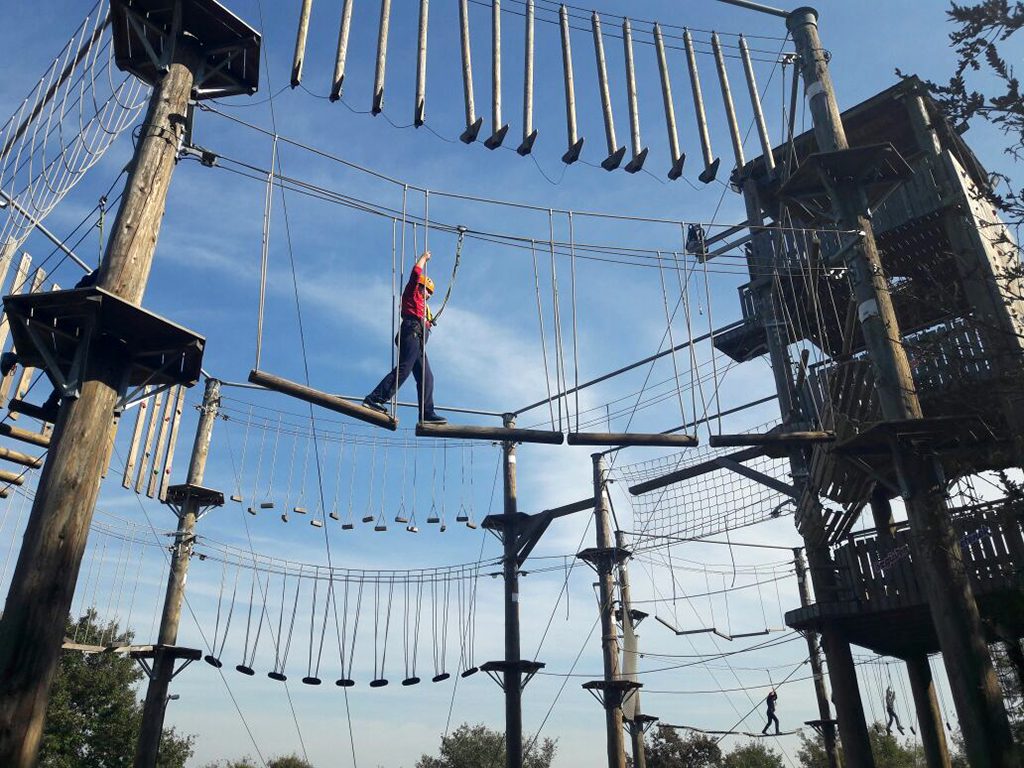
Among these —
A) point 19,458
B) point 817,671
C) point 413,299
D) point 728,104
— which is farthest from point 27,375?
point 817,671

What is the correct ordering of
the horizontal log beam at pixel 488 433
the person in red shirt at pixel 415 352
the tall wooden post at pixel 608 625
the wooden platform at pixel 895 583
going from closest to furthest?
the horizontal log beam at pixel 488 433 < the person in red shirt at pixel 415 352 < the wooden platform at pixel 895 583 < the tall wooden post at pixel 608 625

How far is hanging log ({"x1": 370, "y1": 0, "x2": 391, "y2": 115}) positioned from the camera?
7730 millimetres

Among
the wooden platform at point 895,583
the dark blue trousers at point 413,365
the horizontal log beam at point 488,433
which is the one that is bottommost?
the wooden platform at point 895,583

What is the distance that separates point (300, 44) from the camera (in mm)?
7547

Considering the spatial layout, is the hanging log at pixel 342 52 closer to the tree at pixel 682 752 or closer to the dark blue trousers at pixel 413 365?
the dark blue trousers at pixel 413 365

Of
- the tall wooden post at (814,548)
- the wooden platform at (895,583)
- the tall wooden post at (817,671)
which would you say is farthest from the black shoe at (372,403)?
the tall wooden post at (817,671)

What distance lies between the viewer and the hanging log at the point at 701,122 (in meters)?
9.86

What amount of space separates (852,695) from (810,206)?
18.2ft

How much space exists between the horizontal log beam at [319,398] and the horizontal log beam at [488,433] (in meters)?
0.38

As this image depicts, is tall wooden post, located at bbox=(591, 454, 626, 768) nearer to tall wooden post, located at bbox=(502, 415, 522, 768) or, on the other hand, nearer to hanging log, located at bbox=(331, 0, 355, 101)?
tall wooden post, located at bbox=(502, 415, 522, 768)

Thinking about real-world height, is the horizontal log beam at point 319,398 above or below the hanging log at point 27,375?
below

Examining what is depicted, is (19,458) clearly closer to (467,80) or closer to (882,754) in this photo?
(467,80)

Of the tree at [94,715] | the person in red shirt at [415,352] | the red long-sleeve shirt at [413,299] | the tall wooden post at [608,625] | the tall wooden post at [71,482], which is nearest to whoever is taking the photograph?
the tall wooden post at [71,482]

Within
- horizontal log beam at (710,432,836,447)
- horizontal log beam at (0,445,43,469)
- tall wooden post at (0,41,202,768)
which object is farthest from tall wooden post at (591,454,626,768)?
tall wooden post at (0,41,202,768)
